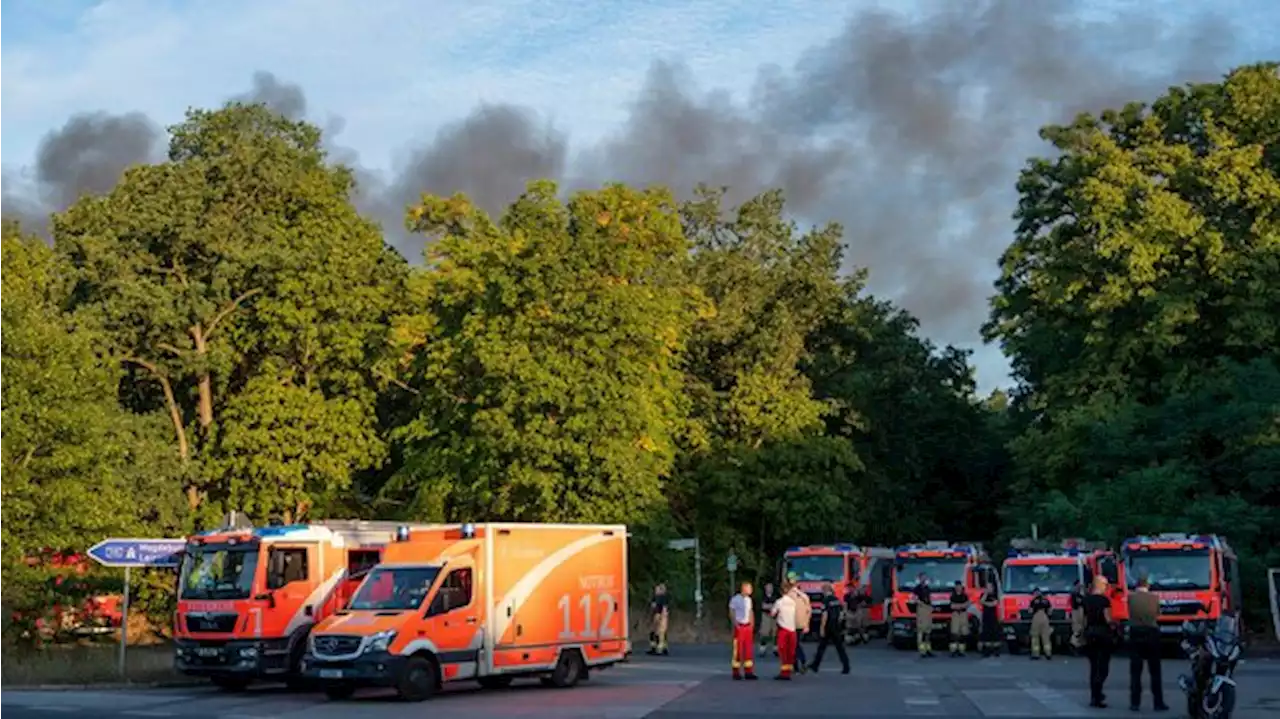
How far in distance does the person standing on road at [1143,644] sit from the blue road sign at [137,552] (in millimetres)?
16149

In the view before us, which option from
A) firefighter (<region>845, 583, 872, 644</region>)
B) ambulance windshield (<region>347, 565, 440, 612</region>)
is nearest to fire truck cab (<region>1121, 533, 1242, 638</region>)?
firefighter (<region>845, 583, 872, 644</region>)

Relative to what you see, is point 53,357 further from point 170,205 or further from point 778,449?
point 778,449

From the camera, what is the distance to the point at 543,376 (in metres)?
47.2

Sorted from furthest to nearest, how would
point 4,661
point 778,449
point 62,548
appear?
point 778,449
point 62,548
point 4,661

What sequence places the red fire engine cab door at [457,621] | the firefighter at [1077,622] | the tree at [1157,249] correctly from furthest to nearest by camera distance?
the tree at [1157,249] < the firefighter at [1077,622] < the red fire engine cab door at [457,621]

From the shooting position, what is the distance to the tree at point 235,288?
54781mm

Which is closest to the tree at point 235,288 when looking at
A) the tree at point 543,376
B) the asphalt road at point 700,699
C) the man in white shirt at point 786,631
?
the tree at point 543,376

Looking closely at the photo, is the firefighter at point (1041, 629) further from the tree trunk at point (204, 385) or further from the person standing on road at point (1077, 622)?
the tree trunk at point (204, 385)

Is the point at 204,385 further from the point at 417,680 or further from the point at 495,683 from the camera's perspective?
the point at 417,680

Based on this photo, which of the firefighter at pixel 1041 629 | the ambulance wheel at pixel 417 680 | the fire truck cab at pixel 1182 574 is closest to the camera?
the ambulance wheel at pixel 417 680

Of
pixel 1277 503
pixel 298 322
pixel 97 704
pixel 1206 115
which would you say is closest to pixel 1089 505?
pixel 1277 503

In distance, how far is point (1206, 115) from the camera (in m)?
53.7

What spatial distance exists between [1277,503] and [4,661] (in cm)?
3737

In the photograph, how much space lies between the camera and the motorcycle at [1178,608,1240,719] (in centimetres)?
1819
